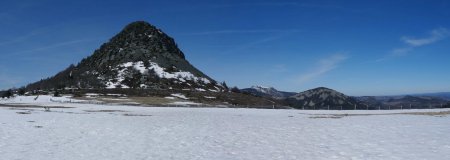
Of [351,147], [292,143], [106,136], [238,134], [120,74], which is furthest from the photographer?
[120,74]

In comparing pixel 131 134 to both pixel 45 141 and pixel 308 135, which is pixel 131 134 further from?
pixel 308 135

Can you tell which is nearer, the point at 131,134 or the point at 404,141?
the point at 404,141

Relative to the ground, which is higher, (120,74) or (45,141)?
(120,74)

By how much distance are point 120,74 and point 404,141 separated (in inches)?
7071

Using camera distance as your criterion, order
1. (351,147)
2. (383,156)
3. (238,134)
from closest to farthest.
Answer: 1. (383,156)
2. (351,147)
3. (238,134)

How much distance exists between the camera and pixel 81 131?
A: 92.0 feet

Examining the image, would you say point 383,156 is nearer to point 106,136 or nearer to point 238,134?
point 238,134

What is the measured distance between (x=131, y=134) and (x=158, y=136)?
2.12 metres

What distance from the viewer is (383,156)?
730 inches

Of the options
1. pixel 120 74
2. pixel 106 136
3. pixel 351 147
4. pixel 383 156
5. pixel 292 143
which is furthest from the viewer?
pixel 120 74

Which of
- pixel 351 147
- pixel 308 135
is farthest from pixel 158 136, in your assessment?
pixel 351 147

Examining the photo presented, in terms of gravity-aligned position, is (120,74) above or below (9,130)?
above

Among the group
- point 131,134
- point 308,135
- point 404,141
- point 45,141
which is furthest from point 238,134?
point 45,141

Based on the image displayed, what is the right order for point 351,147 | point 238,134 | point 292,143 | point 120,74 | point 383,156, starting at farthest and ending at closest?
point 120,74
point 238,134
point 292,143
point 351,147
point 383,156
